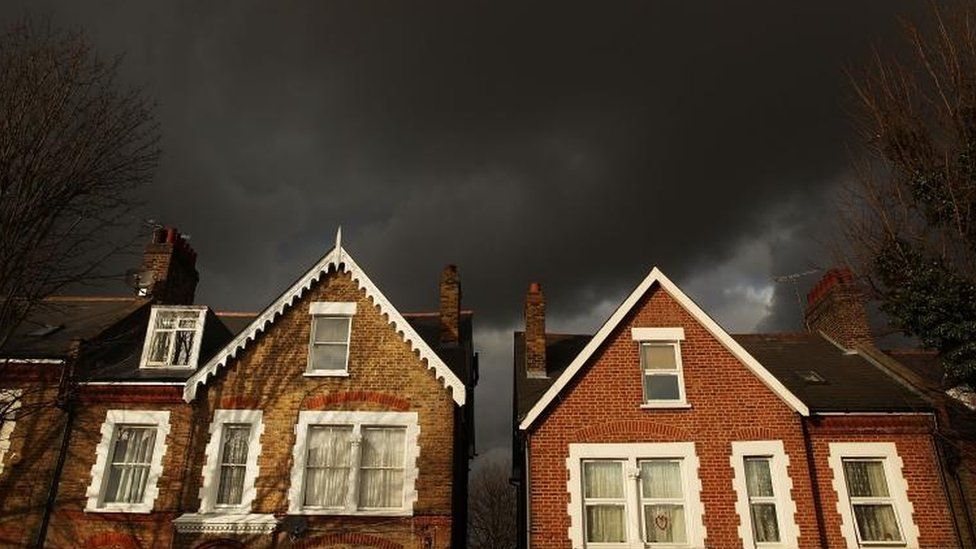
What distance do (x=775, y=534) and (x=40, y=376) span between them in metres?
19.8

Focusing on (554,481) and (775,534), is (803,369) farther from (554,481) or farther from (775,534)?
(554,481)

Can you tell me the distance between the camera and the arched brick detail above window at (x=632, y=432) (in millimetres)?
18047

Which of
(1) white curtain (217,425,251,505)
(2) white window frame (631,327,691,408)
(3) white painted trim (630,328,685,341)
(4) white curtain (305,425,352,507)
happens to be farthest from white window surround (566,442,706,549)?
(1) white curtain (217,425,251,505)

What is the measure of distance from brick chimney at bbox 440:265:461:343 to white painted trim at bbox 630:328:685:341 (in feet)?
18.2

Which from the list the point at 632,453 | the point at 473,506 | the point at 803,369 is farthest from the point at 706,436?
the point at 473,506

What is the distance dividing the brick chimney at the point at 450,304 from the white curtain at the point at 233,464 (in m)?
6.47

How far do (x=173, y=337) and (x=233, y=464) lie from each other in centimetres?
468

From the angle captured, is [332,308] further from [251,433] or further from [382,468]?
[382,468]

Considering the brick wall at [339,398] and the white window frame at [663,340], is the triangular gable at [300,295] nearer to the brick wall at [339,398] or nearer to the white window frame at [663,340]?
the brick wall at [339,398]

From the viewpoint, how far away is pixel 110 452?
18203mm

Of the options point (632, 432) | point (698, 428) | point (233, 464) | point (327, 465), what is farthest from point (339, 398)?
point (698, 428)

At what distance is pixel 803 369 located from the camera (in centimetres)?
2125

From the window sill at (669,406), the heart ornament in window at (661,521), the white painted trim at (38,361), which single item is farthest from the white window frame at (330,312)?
the heart ornament in window at (661,521)

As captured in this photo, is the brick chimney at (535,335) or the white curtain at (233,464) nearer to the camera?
the white curtain at (233,464)
